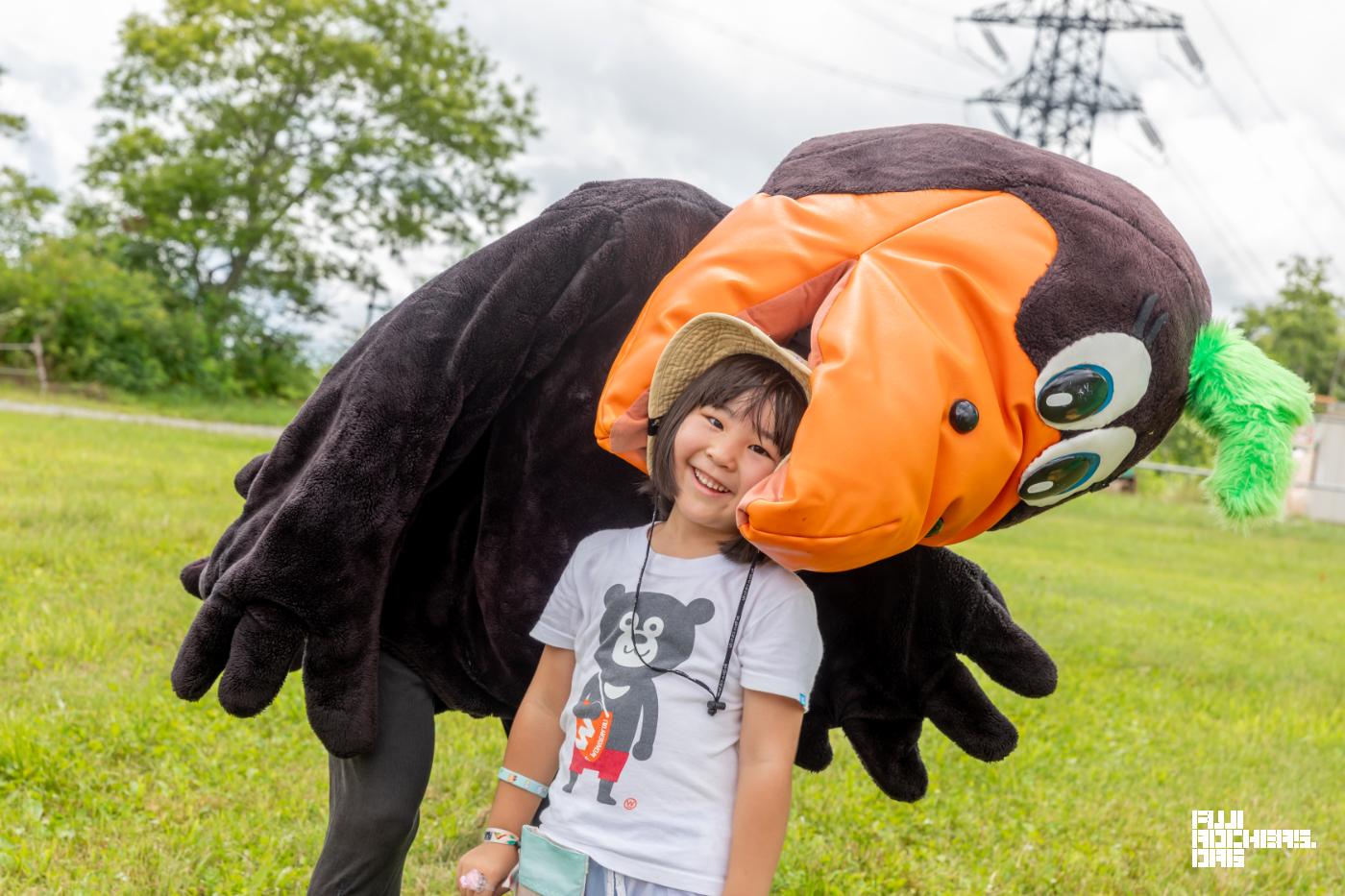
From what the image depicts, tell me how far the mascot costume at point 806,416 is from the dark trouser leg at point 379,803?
4.1 inches

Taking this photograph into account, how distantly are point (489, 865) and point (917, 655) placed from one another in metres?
0.88

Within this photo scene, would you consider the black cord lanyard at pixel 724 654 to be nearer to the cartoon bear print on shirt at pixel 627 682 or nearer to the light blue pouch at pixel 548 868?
the cartoon bear print on shirt at pixel 627 682

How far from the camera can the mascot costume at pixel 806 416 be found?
5.80 feet

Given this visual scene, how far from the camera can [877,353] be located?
1.71 m

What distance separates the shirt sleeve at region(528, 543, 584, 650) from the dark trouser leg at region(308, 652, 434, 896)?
300 mm

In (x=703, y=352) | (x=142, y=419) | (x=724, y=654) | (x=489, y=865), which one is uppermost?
(x=142, y=419)

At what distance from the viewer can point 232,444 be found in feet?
43.7

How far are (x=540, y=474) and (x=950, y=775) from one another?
8.55 feet

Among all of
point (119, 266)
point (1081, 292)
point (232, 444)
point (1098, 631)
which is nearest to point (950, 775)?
point (1081, 292)

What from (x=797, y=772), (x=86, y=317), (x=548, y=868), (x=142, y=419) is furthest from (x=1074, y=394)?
(x=86, y=317)

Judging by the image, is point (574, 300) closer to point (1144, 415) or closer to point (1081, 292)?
point (1081, 292)

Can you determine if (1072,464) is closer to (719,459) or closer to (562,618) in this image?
(719,459)

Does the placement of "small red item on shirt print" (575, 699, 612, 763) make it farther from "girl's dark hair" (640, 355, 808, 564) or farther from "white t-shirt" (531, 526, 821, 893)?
"girl's dark hair" (640, 355, 808, 564)

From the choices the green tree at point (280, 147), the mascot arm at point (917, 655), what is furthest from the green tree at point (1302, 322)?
the mascot arm at point (917, 655)
